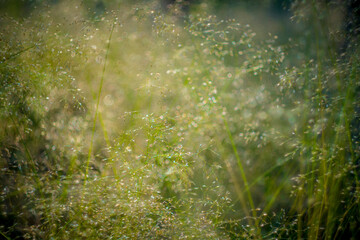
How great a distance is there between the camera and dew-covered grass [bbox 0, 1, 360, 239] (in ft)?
5.60

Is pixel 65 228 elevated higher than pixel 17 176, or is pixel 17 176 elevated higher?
pixel 17 176

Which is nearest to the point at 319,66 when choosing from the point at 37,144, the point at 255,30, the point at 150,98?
the point at 255,30

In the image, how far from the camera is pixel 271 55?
2191 millimetres

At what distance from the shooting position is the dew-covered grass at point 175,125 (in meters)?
1.71

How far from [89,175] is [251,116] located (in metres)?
1.44

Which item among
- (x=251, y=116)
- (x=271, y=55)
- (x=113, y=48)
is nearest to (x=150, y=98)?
(x=113, y=48)

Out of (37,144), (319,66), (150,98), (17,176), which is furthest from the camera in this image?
(150,98)

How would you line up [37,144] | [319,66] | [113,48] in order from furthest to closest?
[113,48]
[37,144]
[319,66]

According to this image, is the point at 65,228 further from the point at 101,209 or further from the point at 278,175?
the point at 278,175

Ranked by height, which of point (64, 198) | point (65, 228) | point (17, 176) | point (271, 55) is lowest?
point (65, 228)

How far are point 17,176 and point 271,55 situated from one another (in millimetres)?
2165

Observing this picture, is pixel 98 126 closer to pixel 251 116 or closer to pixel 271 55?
pixel 251 116

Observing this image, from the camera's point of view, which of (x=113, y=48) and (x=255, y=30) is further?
(x=113, y=48)

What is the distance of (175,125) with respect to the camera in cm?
230
